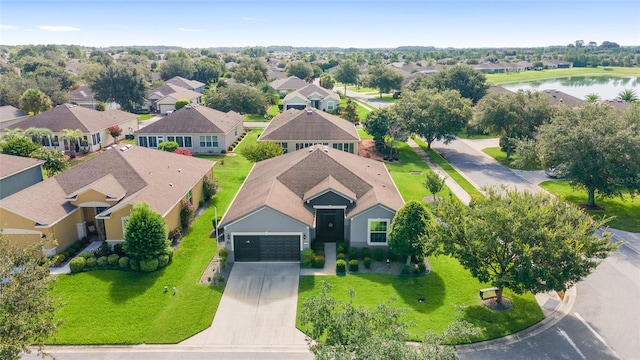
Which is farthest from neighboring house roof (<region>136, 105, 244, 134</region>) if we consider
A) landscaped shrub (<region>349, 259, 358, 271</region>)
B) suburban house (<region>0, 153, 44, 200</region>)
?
landscaped shrub (<region>349, 259, 358, 271</region>)

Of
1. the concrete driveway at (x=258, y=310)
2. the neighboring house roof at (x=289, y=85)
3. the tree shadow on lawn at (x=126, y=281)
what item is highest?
the neighboring house roof at (x=289, y=85)

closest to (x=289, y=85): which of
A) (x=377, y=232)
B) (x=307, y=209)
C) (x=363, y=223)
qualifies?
(x=307, y=209)

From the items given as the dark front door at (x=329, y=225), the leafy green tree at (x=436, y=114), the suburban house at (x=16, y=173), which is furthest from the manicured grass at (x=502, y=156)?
the suburban house at (x=16, y=173)

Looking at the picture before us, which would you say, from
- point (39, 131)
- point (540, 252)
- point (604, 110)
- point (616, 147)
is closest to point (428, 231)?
point (540, 252)

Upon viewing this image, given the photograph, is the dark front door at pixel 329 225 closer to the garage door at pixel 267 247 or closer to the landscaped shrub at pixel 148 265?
the garage door at pixel 267 247

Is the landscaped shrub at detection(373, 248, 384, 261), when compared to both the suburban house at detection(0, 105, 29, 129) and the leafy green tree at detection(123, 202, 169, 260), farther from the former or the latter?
the suburban house at detection(0, 105, 29, 129)

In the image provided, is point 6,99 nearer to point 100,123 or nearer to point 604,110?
point 100,123
